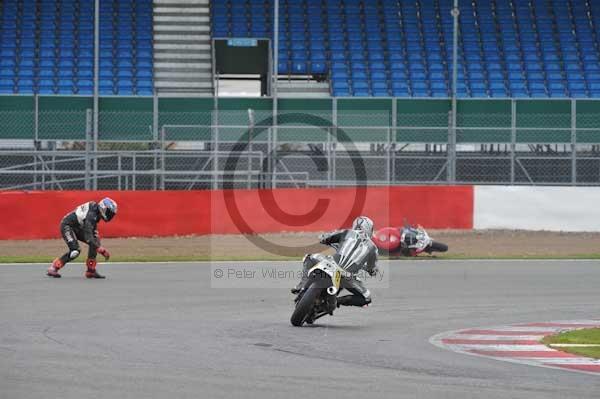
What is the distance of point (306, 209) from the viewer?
25266 millimetres

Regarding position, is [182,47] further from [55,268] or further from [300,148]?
[55,268]

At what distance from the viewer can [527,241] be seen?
25.0m

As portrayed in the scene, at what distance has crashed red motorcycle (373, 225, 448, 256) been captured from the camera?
69.5ft

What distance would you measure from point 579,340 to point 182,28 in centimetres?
2622

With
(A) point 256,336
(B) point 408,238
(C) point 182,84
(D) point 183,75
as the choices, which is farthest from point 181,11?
(A) point 256,336

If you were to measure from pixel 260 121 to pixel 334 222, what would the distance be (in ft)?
11.3

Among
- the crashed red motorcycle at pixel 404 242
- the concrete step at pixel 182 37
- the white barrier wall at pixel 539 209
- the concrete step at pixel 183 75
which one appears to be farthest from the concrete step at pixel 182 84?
the crashed red motorcycle at pixel 404 242

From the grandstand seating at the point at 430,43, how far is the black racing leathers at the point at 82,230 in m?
16.4

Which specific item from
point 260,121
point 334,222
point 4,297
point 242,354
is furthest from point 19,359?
point 260,121

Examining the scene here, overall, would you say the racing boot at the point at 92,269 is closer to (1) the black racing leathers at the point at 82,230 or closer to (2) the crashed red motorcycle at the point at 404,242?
(1) the black racing leathers at the point at 82,230

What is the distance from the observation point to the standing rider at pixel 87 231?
1717cm

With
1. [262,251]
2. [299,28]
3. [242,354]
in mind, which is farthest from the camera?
[299,28]

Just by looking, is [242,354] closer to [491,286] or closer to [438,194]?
[491,286]

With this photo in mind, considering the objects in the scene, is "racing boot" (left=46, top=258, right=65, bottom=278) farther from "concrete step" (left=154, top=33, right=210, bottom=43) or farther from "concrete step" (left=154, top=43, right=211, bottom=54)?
"concrete step" (left=154, top=33, right=210, bottom=43)
